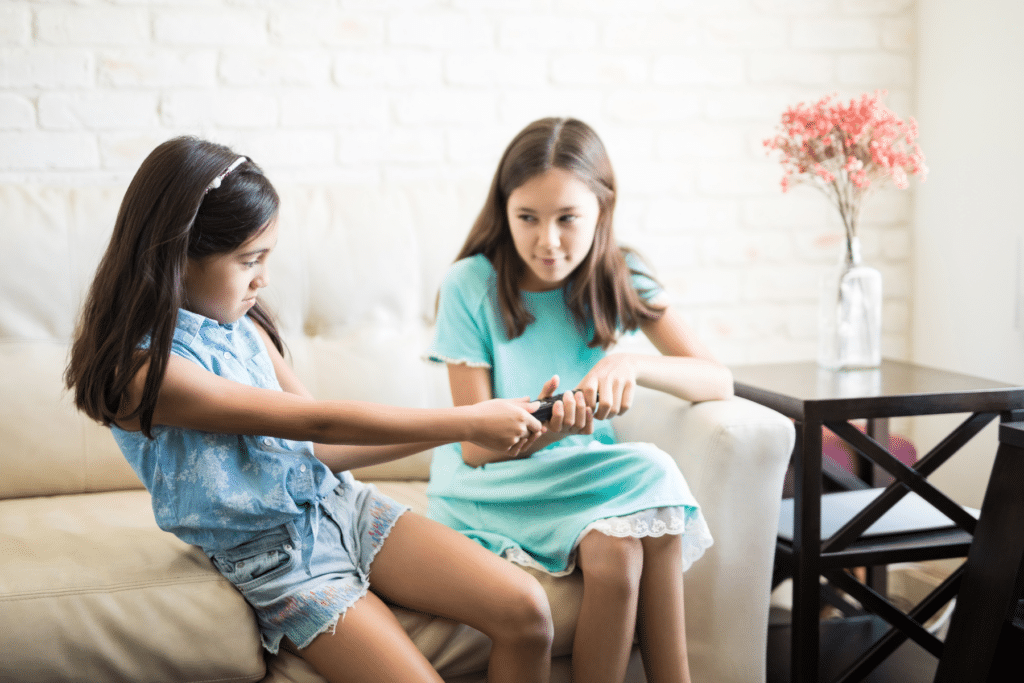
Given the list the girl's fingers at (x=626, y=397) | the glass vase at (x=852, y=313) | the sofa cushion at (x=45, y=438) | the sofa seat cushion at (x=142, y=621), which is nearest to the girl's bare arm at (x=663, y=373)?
the girl's fingers at (x=626, y=397)

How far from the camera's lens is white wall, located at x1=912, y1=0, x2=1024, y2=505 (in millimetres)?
1846

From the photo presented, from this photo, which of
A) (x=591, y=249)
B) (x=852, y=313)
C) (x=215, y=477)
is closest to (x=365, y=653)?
(x=215, y=477)

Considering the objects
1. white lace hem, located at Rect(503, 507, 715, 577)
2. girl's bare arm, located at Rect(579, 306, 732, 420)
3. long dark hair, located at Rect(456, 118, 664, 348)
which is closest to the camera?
white lace hem, located at Rect(503, 507, 715, 577)

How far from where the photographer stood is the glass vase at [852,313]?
165 cm

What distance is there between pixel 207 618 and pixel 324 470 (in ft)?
0.77

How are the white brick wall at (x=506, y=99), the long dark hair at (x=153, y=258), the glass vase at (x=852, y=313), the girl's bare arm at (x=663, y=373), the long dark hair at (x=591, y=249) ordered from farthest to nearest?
the white brick wall at (x=506, y=99) → the glass vase at (x=852, y=313) → the long dark hair at (x=591, y=249) → the girl's bare arm at (x=663, y=373) → the long dark hair at (x=153, y=258)

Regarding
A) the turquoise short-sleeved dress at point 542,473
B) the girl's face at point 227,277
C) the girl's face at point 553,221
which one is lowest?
the turquoise short-sleeved dress at point 542,473

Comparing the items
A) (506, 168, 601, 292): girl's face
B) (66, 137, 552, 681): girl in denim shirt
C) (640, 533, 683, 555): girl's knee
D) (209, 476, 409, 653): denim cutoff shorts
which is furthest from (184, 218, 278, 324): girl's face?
(640, 533, 683, 555): girl's knee

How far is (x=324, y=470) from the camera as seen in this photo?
118 centimetres

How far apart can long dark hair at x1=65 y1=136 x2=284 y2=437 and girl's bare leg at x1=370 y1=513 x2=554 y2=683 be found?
36 cm

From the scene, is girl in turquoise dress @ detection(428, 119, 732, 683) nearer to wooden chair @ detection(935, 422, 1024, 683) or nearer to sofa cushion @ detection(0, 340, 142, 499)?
wooden chair @ detection(935, 422, 1024, 683)

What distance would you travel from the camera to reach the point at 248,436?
1.13m

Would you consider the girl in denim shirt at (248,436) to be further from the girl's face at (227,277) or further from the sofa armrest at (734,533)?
the sofa armrest at (734,533)

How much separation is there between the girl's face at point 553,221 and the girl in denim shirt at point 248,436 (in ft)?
0.96
